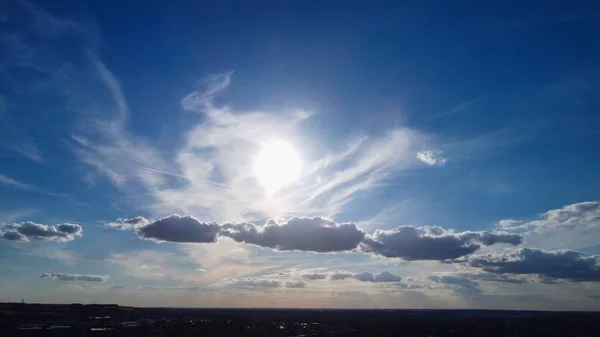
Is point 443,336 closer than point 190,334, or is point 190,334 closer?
point 190,334

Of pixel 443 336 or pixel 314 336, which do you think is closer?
pixel 314 336

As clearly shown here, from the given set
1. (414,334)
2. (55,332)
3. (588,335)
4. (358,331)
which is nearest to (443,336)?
(414,334)

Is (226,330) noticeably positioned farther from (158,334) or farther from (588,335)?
(588,335)

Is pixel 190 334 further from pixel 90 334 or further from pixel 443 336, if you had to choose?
pixel 443 336

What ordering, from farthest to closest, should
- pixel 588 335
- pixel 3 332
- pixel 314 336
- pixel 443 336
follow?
pixel 588 335, pixel 443 336, pixel 314 336, pixel 3 332

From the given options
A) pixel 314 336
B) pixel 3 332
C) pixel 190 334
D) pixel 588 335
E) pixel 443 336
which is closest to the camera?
pixel 3 332

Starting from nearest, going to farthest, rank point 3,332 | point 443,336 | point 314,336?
point 3,332 < point 314,336 < point 443,336

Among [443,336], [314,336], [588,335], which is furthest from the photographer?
[588,335]

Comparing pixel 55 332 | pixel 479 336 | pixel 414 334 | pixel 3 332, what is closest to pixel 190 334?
pixel 55 332
